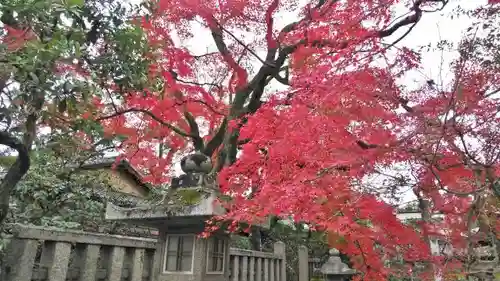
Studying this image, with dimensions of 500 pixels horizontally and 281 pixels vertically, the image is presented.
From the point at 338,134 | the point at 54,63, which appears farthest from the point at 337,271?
the point at 54,63

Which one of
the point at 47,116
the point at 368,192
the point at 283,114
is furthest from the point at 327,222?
the point at 47,116

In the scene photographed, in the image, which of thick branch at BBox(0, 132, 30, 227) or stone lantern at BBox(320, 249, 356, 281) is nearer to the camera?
thick branch at BBox(0, 132, 30, 227)

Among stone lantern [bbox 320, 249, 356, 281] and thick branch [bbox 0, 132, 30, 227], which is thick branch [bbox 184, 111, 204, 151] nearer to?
stone lantern [bbox 320, 249, 356, 281]

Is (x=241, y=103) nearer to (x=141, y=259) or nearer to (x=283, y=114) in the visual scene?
(x=283, y=114)

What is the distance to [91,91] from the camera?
3.30m

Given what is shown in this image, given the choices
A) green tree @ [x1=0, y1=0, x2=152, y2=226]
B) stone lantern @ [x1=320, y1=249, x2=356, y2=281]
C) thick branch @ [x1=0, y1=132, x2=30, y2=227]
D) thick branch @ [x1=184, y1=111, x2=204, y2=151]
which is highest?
thick branch @ [x1=184, y1=111, x2=204, y2=151]

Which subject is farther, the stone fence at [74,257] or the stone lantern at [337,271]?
the stone lantern at [337,271]

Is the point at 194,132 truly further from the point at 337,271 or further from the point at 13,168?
the point at 13,168

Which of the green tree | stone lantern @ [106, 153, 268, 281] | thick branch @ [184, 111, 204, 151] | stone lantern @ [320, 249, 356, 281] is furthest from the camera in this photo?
thick branch @ [184, 111, 204, 151]

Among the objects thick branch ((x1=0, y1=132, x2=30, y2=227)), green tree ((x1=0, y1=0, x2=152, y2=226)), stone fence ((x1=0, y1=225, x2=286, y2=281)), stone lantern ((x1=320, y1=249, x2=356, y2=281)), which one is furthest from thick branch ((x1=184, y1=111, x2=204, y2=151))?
thick branch ((x1=0, y1=132, x2=30, y2=227))

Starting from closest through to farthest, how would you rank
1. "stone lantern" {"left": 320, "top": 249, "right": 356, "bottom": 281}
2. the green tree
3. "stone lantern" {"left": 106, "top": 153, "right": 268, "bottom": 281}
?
the green tree
"stone lantern" {"left": 106, "top": 153, "right": 268, "bottom": 281}
"stone lantern" {"left": 320, "top": 249, "right": 356, "bottom": 281}

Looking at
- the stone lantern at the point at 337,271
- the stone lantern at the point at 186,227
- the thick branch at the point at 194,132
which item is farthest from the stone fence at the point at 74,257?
the thick branch at the point at 194,132

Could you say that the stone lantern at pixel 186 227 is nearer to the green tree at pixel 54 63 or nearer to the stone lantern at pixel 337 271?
the green tree at pixel 54 63

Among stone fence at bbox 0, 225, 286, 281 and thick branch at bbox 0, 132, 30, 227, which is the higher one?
thick branch at bbox 0, 132, 30, 227
